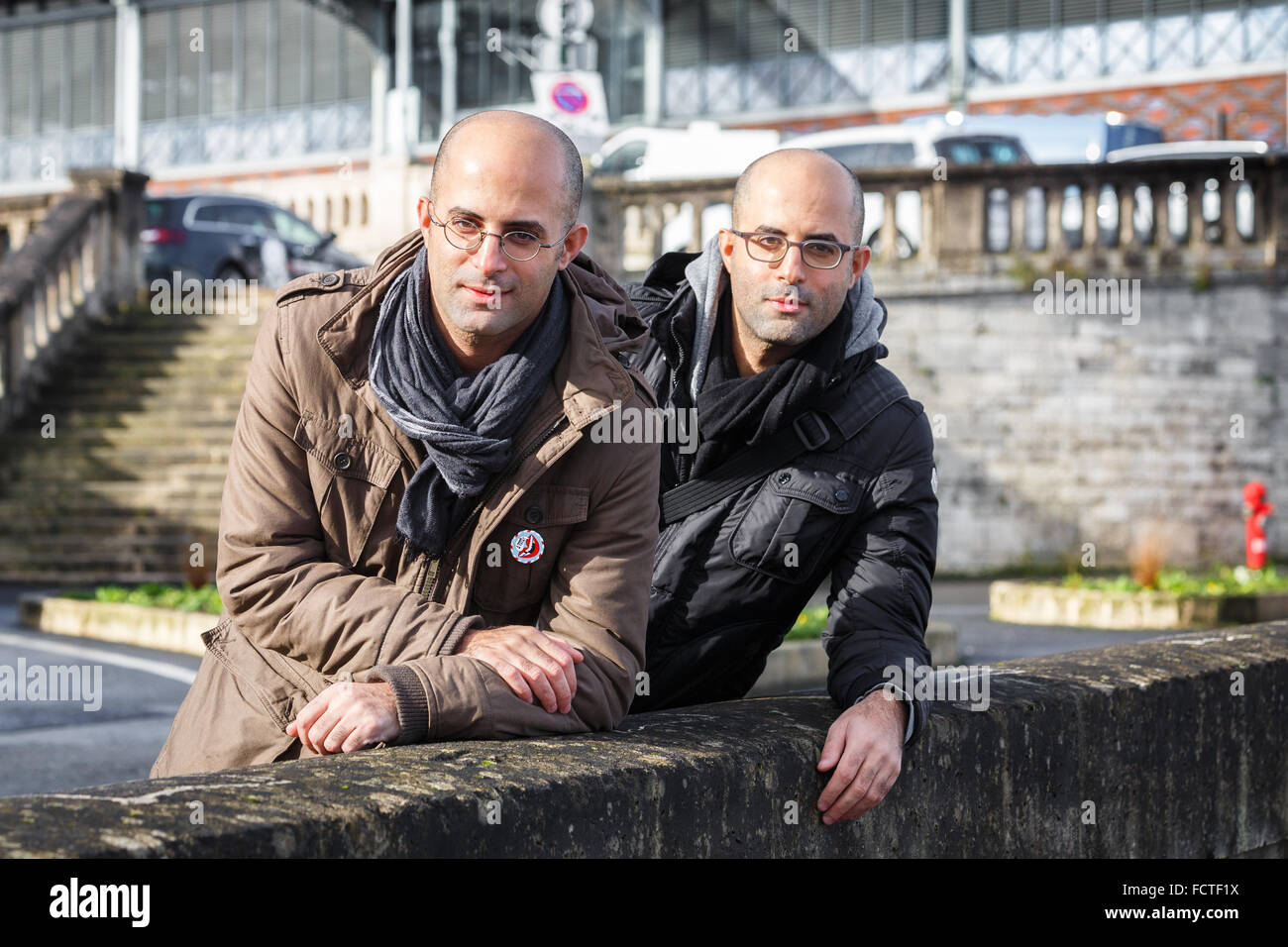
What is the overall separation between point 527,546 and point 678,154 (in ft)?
66.8

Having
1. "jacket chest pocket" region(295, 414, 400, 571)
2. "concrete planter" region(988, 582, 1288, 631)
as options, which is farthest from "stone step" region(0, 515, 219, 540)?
"jacket chest pocket" region(295, 414, 400, 571)

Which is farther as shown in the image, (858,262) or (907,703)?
(858,262)

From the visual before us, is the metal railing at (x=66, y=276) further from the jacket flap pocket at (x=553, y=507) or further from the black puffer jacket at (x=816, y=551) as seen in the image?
the jacket flap pocket at (x=553, y=507)

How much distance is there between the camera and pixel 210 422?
59.2ft

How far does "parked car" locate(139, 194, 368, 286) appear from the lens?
22141 mm

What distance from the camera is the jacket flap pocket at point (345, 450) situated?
122 inches

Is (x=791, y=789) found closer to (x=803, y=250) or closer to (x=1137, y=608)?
(x=803, y=250)

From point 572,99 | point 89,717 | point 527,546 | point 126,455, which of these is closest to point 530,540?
point 527,546

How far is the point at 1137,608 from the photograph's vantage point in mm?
12789

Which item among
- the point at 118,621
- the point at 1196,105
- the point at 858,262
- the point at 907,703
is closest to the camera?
the point at 907,703

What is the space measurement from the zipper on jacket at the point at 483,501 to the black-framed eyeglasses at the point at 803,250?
738 millimetres

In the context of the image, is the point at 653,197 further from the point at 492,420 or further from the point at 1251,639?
the point at 492,420

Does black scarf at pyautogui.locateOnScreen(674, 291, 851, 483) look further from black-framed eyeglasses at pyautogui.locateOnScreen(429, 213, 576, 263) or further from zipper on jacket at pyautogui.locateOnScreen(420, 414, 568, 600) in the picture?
black-framed eyeglasses at pyautogui.locateOnScreen(429, 213, 576, 263)

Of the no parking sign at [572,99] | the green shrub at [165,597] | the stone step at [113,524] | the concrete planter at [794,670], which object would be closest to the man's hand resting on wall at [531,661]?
the concrete planter at [794,670]
